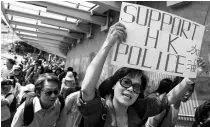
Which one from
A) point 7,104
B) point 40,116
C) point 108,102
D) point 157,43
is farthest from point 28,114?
point 157,43

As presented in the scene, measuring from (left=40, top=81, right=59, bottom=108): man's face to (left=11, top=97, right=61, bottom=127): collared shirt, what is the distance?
2.1 inches

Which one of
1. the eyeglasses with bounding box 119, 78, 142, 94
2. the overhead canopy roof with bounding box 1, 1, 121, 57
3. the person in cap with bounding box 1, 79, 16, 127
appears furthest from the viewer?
the overhead canopy roof with bounding box 1, 1, 121, 57

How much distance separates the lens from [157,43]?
6.17 ft

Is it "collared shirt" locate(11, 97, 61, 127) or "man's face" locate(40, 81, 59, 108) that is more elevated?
"man's face" locate(40, 81, 59, 108)

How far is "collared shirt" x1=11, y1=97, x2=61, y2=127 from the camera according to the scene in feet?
7.47

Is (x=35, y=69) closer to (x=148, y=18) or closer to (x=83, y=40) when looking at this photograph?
(x=148, y=18)

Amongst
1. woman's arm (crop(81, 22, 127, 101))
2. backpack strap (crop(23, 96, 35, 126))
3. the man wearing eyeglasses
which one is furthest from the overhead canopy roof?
woman's arm (crop(81, 22, 127, 101))

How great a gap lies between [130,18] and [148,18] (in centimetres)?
20

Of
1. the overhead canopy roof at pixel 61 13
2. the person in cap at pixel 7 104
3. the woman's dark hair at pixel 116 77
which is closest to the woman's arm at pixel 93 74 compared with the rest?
the woman's dark hair at pixel 116 77

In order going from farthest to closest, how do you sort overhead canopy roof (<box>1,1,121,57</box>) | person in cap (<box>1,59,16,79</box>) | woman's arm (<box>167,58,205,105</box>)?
overhead canopy roof (<box>1,1,121,57</box>)
person in cap (<box>1,59,16,79</box>)
woman's arm (<box>167,58,205,105</box>)

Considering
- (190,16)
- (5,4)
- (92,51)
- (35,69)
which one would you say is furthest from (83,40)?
(190,16)

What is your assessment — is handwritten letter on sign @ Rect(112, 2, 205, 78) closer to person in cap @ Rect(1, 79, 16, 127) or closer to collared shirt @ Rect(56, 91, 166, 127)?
collared shirt @ Rect(56, 91, 166, 127)

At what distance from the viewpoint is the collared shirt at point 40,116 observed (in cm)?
228

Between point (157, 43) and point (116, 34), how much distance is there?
18.5 inches
